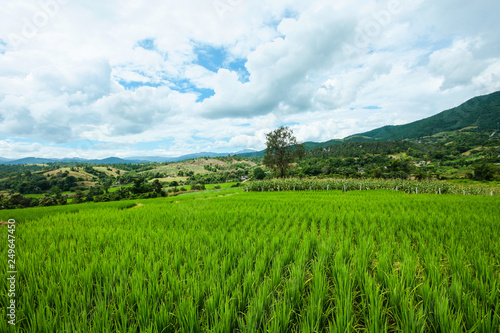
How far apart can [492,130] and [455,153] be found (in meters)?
106

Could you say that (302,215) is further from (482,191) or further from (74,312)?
(482,191)

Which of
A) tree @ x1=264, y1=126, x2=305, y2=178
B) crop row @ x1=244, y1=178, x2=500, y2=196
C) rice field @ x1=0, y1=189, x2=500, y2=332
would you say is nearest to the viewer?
rice field @ x1=0, y1=189, x2=500, y2=332

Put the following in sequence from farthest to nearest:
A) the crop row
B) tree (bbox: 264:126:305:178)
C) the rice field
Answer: tree (bbox: 264:126:305:178) < the crop row < the rice field

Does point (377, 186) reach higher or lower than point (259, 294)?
lower

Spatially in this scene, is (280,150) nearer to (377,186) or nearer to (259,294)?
(377,186)

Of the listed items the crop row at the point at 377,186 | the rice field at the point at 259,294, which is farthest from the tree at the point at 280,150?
the rice field at the point at 259,294

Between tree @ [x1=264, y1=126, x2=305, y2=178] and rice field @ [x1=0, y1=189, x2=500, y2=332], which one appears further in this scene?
tree @ [x1=264, y1=126, x2=305, y2=178]

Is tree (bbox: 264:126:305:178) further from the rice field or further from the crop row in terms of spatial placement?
the rice field

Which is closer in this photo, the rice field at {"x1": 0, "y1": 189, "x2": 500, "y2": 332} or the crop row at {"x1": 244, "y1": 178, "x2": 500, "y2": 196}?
the rice field at {"x1": 0, "y1": 189, "x2": 500, "y2": 332}

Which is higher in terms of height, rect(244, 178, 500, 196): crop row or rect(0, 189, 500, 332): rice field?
rect(0, 189, 500, 332): rice field

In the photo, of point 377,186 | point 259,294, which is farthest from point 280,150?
point 259,294

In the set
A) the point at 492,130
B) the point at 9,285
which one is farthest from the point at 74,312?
the point at 492,130

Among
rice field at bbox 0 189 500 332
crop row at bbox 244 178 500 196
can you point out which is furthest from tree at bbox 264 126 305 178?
rice field at bbox 0 189 500 332

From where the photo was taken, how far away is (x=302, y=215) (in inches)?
311
